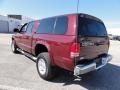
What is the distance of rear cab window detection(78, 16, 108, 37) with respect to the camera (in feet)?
15.5

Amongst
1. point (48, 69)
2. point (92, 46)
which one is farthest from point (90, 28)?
point (48, 69)

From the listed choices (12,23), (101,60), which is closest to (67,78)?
(101,60)

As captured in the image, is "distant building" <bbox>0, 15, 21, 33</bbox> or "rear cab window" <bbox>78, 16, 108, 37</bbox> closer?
"rear cab window" <bbox>78, 16, 108, 37</bbox>

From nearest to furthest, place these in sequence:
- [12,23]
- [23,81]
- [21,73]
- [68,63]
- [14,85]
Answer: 1. [68,63]
2. [14,85]
3. [23,81]
4. [21,73]
5. [12,23]

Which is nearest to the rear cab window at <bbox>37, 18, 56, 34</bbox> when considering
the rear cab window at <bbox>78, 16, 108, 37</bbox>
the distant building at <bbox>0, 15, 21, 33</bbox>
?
the rear cab window at <bbox>78, 16, 108, 37</bbox>

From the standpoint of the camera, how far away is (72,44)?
4.45m

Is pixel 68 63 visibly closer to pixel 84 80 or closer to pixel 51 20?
pixel 84 80

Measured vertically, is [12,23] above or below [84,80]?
above

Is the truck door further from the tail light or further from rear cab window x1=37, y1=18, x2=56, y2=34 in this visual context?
the tail light

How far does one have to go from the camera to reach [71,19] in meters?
4.78

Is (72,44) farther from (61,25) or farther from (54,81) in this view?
(54,81)

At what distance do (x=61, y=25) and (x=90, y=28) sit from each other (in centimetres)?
85

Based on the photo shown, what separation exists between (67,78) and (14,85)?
1.74m

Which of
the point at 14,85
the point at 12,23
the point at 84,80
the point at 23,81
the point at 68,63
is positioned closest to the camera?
the point at 68,63
